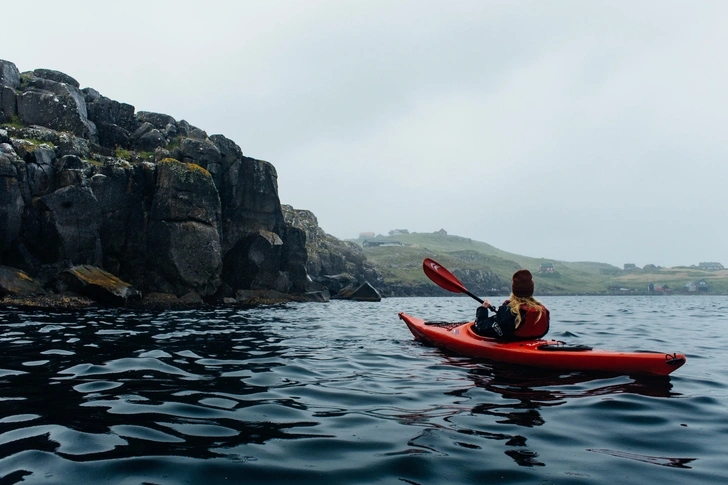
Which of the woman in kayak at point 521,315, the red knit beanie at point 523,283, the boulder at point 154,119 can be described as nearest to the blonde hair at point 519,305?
the woman in kayak at point 521,315

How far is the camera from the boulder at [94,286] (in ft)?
65.8

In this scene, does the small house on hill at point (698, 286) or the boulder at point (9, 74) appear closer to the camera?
the boulder at point (9, 74)

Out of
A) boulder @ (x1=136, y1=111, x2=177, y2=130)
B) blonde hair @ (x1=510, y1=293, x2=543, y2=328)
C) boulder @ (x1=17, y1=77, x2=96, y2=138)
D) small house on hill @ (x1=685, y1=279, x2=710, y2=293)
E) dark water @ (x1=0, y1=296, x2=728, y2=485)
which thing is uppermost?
boulder @ (x1=136, y1=111, x2=177, y2=130)

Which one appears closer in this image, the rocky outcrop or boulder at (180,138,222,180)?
boulder at (180,138,222,180)

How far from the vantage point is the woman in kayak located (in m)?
7.58

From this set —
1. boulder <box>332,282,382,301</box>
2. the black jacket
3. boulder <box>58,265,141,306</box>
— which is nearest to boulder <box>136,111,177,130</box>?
boulder <box>58,265,141,306</box>

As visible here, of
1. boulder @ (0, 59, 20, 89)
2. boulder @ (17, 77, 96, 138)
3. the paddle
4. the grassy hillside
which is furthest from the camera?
the grassy hillside

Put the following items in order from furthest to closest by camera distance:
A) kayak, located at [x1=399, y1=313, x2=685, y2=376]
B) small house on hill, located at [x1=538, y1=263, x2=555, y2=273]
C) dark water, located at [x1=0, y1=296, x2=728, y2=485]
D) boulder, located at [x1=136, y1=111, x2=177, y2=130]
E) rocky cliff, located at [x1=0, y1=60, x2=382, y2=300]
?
small house on hill, located at [x1=538, y1=263, x2=555, y2=273]
boulder, located at [x1=136, y1=111, x2=177, y2=130]
rocky cliff, located at [x1=0, y1=60, x2=382, y2=300]
kayak, located at [x1=399, y1=313, x2=685, y2=376]
dark water, located at [x1=0, y1=296, x2=728, y2=485]

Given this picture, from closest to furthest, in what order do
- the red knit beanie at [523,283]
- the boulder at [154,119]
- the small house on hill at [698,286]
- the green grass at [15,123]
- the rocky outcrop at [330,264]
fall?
the red knit beanie at [523,283], the green grass at [15,123], the boulder at [154,119], the rocky outcrop at [330,264], the small house on hill at [698,286]

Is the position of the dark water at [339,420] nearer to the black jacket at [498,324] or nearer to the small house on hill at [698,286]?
the black jacket at [498,324]

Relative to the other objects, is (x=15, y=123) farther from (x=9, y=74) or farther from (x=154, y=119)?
(x=154, y=119)

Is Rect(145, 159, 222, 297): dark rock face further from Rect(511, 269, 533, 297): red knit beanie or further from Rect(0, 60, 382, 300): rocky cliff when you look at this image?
Rect(511, 269, 533, 297): red knit beanie

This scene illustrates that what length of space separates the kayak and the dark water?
208 mm

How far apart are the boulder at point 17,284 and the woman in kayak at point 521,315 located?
1962 centimetres
